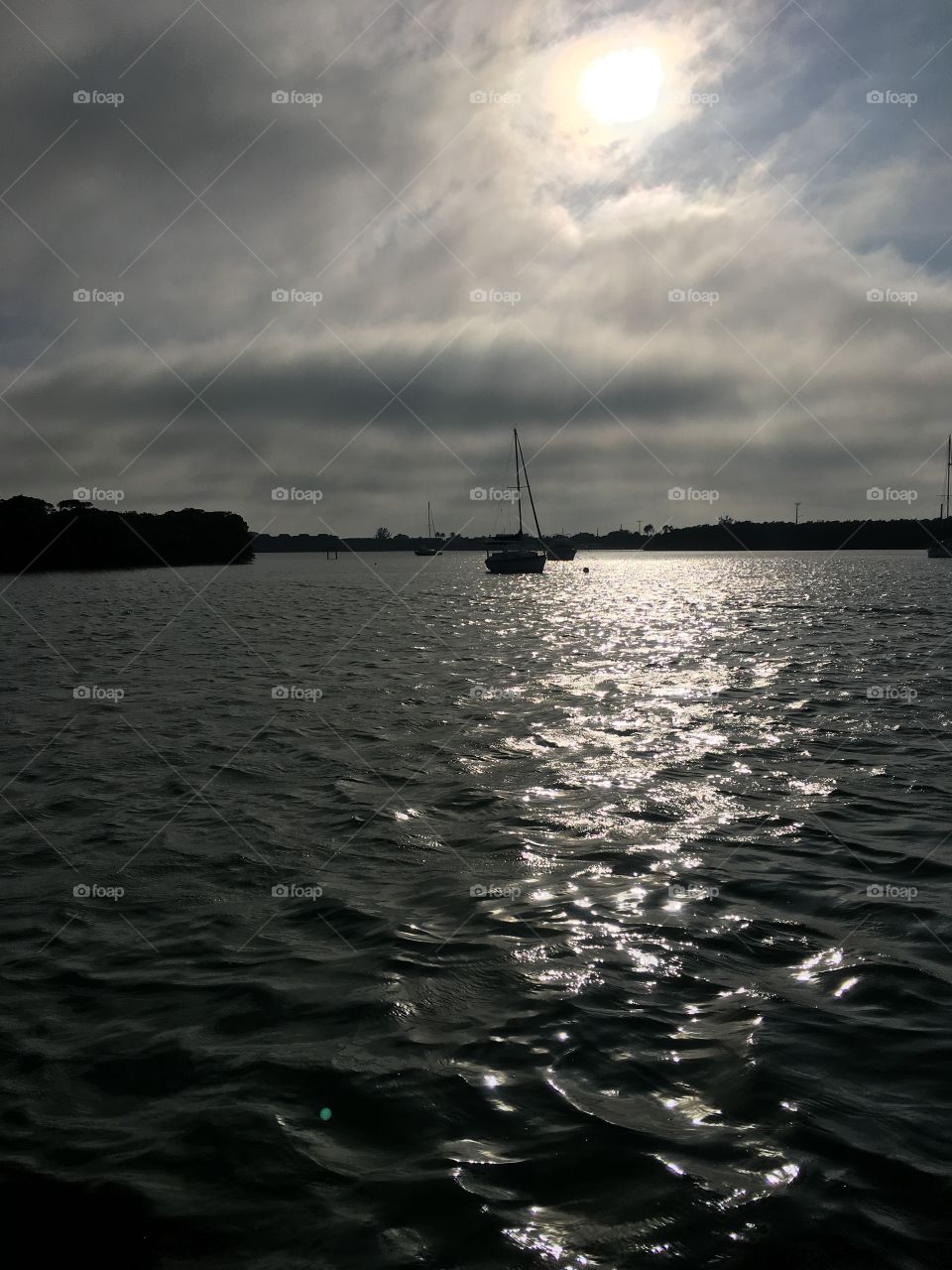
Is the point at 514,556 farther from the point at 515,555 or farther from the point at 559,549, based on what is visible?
the point at 559,549

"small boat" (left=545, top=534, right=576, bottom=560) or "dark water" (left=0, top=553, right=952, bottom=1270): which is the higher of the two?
"small boat" (left=545, top=534, right=576, bottom=560)

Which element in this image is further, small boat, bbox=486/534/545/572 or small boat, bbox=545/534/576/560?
small boat, bbox=545/534/576/560

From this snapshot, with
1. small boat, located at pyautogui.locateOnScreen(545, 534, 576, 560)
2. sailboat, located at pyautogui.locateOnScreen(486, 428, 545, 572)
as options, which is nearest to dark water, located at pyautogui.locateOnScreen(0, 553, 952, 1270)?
sailboat, located at pyautogui.locateOnScreen(486, 428, 545, 572)

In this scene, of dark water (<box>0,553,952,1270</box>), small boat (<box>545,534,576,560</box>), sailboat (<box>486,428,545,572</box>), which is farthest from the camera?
small boat (<box>545,534,576,560</box>)

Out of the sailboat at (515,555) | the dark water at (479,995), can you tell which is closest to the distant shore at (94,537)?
the sailboat at (515,555)

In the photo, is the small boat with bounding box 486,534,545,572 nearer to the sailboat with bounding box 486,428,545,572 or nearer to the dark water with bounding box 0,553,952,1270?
the sailboat with bounding box 486,428,545,572

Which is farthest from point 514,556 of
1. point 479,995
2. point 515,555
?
point 479,995

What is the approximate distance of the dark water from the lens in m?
4.19

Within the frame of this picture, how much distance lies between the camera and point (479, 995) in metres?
6.37

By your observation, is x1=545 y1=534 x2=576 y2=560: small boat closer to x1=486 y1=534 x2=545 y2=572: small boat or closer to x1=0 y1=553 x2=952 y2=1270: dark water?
x1=486 y1=534 x2=545 y2=572: small boat

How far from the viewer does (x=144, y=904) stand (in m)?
8.12

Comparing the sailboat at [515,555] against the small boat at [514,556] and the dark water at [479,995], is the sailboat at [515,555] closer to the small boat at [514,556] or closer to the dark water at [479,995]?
the small boat at [514,556]

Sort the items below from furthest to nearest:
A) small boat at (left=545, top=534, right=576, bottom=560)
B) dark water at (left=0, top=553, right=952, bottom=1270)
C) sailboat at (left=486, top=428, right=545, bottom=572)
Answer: small boat at (left=545, top=534, right=576, bottom=560)
sailboat at (left=486, top=428, right=545, bottom=572)
dark water at (left=0, top=553, right=952, bottom=1270)

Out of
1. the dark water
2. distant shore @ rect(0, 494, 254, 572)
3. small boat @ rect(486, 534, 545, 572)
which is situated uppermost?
distant shore @ rect(0, 494, 254, 572)
